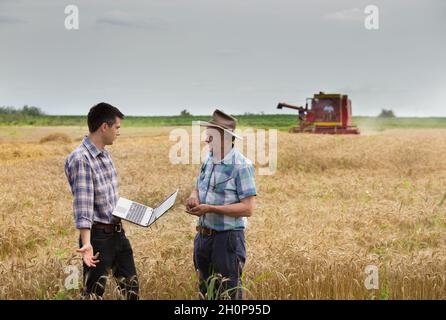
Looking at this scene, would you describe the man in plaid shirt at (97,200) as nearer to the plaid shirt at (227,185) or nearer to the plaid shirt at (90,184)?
the plaid shirt at (90,184)

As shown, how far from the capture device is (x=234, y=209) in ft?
16.8

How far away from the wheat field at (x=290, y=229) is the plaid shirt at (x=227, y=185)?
43.9 inches

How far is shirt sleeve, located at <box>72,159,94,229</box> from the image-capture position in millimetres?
5297

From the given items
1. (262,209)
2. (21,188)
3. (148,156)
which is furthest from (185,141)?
(262,209)

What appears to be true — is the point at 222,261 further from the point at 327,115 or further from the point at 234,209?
the point at 327,115

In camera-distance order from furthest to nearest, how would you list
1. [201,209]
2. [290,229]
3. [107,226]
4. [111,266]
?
[290,229], [111,266], [107,226], [201,209]

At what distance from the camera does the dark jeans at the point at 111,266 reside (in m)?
5.54

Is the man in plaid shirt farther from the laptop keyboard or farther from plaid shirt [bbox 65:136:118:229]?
the laptop keyboard

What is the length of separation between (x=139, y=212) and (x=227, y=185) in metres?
0.85

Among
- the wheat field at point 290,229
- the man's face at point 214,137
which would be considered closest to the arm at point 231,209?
the man's face at point 214,137

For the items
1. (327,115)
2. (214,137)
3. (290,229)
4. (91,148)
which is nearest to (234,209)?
(214,137)
